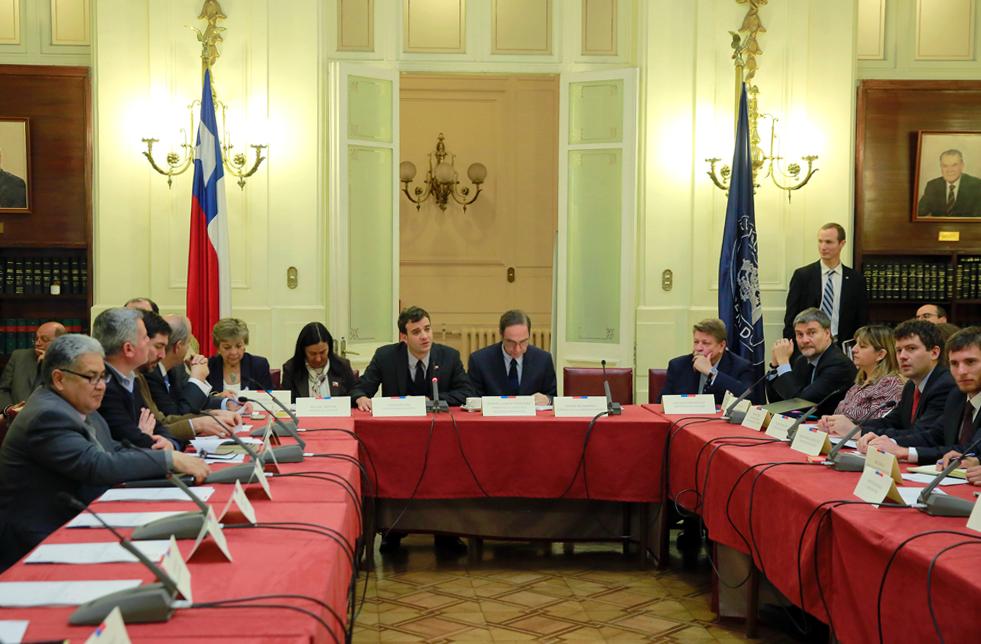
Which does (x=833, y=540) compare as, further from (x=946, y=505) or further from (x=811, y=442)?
(x=811, y=442)

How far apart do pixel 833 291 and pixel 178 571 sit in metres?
5.68

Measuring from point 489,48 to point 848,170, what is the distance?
2.67 meters

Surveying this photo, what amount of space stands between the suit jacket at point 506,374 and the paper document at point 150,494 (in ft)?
9.04

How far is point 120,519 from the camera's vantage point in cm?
275

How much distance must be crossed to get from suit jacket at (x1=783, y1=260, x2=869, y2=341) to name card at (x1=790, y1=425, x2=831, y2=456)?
3.01 m

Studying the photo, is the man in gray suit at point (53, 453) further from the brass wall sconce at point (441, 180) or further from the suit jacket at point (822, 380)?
Answer: the brass wall sconce at point (441, 180)

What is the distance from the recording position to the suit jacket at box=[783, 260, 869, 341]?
696 cm

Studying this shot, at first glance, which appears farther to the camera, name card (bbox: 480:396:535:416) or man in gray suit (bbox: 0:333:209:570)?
name card (bbox: 480:396:535:416)

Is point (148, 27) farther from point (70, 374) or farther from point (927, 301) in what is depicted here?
point (927, 301)

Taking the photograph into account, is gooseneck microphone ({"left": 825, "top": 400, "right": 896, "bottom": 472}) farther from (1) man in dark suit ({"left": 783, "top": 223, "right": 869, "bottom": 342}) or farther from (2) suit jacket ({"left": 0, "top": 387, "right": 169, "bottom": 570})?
(1) man in dark suit ({"left": 783, "top": 223, "right": 869, "bottom": 342})

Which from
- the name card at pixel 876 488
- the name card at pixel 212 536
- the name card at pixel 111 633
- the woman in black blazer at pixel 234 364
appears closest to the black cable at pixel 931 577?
the name card at pixel 876 488

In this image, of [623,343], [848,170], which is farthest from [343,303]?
[848,170]

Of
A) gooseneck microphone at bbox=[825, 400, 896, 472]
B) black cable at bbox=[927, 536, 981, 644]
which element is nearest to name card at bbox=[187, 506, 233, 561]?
black cable at bbox=[927, 536, 981, 644]

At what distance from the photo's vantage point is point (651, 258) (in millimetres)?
7539
